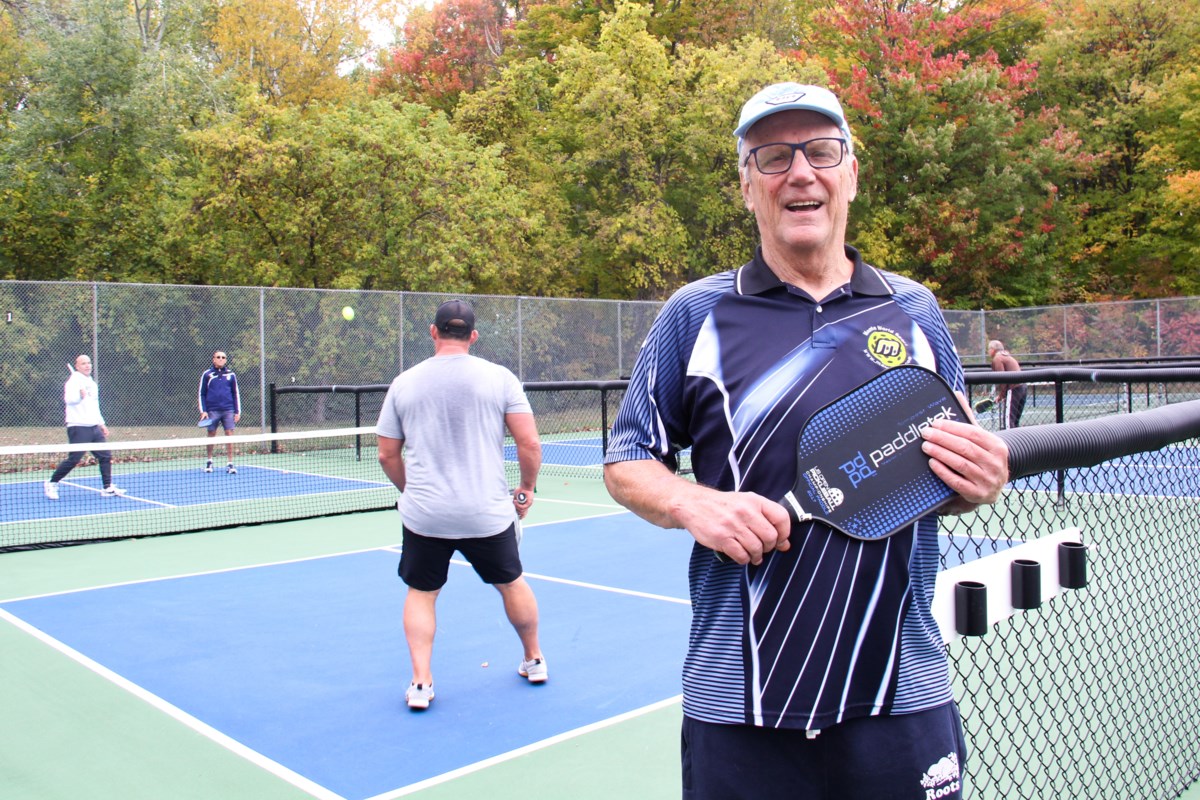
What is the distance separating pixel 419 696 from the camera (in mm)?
4766

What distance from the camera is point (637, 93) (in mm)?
27312

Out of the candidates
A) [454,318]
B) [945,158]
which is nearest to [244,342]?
[454,318]

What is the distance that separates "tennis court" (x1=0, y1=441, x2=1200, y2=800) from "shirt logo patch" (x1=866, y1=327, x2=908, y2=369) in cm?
99

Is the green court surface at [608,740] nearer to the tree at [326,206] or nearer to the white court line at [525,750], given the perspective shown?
the white court line at [525,750]

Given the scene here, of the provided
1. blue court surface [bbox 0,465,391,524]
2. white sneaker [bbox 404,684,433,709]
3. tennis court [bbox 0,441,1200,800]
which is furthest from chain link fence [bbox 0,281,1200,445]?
white sneaker [bbox 404,684,433,709]

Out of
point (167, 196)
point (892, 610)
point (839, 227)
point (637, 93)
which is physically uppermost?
point (637, 93)

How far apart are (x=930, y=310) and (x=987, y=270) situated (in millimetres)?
32594

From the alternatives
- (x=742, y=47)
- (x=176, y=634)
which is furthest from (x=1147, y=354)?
(x=176, y=634)

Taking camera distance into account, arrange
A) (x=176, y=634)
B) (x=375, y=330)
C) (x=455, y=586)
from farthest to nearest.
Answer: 1. (x=375, y=330)
2. (x=455, y=586)
3. (x=176, y=634)

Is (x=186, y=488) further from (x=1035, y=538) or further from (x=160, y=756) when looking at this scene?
(x=1035, y=538)

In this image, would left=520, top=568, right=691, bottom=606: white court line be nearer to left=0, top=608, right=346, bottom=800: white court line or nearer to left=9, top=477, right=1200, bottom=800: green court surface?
left=9, top=477, right=1200, bottom=800: green court surface

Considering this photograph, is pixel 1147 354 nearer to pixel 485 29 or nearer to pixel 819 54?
pixel 819 54

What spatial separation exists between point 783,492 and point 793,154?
646 millimetres

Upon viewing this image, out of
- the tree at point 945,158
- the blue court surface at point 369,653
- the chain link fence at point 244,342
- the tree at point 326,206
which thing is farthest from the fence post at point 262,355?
the tree at point 945,158
